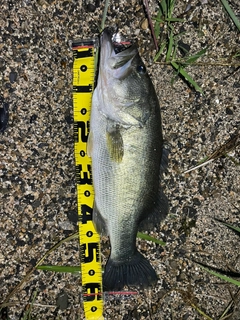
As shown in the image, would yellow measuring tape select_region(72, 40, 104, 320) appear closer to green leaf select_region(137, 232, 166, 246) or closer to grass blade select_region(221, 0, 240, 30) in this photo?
green leaf select_region(137, 232, 166, 246)

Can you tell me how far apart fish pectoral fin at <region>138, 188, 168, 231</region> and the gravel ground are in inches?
7.7

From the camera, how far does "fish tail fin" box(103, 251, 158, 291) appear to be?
2609 millimetres

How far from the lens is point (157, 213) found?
263 cm

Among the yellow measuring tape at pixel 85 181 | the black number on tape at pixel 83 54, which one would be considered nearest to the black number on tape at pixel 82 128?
the yellow measuring tape at pixel 85 181

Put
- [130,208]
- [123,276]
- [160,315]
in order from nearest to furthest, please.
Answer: [130,208] < [123,276] < [160,315]

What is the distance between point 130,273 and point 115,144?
3.01 feet

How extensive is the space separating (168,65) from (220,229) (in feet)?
4.18

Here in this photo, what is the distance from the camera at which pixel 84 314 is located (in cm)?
273

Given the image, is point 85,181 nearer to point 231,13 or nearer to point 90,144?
point 90,144

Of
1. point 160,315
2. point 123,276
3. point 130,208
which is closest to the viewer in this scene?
point 130,208

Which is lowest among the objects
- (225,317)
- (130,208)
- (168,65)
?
(225,317)

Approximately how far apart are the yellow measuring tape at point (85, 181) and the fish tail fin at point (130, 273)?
10cm

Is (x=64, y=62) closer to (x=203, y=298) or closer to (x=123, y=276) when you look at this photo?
(x=123, y=276)

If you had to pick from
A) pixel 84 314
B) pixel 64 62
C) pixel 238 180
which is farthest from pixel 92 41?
pixel 84 314
